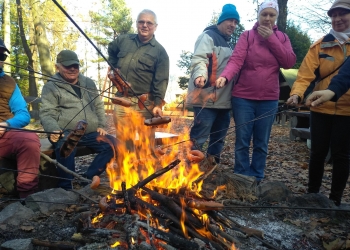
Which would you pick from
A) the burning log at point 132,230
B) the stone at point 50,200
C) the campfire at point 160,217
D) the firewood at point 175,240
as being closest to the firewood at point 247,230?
the campfire at point 160,217

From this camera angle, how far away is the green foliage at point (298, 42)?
18.5 metres

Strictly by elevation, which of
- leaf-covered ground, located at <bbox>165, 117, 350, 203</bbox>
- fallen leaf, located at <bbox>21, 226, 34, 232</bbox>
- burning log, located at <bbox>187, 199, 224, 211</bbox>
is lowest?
leaf-covered ground, located at <bbox>165, 117, 350, 203</bbox>

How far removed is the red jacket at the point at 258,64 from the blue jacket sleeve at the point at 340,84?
87cm

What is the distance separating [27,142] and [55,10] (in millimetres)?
14900

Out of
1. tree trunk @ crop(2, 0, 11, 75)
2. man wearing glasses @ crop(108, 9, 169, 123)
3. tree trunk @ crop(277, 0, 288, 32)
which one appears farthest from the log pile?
tree trunk @ crop(2, 0, 11, 75)

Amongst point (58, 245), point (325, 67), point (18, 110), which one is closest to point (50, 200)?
point (58, 245)

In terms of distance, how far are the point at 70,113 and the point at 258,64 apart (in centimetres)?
256

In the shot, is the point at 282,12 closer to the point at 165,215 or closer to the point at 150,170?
the point at 150,170

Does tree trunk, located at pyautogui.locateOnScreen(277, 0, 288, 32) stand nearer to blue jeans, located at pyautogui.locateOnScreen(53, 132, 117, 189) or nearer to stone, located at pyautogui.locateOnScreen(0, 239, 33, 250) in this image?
blue jeans, located at pyautogui.locateOnScreen(53, 132, 117, 189)

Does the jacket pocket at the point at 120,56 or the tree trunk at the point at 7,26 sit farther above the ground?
the tree trunk at the point at 7,26

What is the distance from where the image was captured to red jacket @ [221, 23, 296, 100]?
3.94 metres

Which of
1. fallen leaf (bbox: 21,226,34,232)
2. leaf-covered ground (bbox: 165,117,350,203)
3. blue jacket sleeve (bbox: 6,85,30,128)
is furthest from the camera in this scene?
leaf-covered ground (bbox: 165,117,350,203)

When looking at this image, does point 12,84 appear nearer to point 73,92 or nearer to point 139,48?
point 73,92

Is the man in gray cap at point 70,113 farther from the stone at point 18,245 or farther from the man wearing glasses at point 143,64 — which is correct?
the stone at point 18,245
